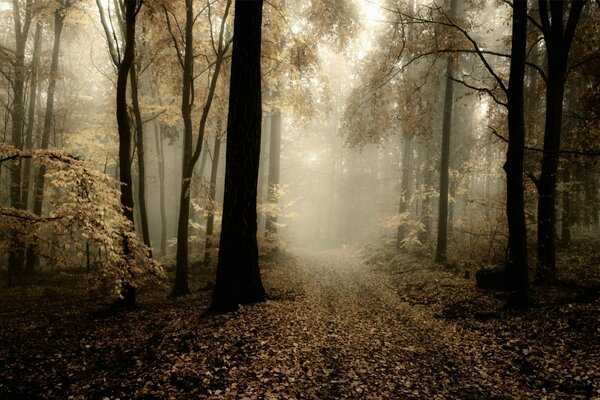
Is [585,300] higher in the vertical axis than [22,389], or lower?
higher

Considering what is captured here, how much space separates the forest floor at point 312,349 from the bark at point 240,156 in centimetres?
72

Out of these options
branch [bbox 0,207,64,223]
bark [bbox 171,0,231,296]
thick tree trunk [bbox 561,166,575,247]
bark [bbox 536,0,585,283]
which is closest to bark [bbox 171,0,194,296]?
bark [bbox 171,0,231,296]

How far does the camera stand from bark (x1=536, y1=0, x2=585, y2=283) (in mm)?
8141

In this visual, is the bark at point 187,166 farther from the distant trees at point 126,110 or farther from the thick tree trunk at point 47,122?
the thick tree trunk at point 47,122

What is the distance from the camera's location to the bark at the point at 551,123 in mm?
8141

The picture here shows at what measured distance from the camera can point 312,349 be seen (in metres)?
5.33

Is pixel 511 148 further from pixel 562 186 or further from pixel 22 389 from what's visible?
pixel 22 389

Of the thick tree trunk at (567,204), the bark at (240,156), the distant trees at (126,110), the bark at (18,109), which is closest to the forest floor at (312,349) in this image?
the bark at (240,156)

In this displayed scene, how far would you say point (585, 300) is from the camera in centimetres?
665

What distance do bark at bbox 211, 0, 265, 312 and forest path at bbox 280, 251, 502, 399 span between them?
1.82 metres

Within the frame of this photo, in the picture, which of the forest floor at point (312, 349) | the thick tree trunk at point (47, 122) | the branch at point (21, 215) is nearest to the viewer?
the forest floor at point (312, 349)

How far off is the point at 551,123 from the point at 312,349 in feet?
26.8

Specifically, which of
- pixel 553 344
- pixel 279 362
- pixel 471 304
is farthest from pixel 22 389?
pixel 471 304

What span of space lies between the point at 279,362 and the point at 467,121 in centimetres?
2240
